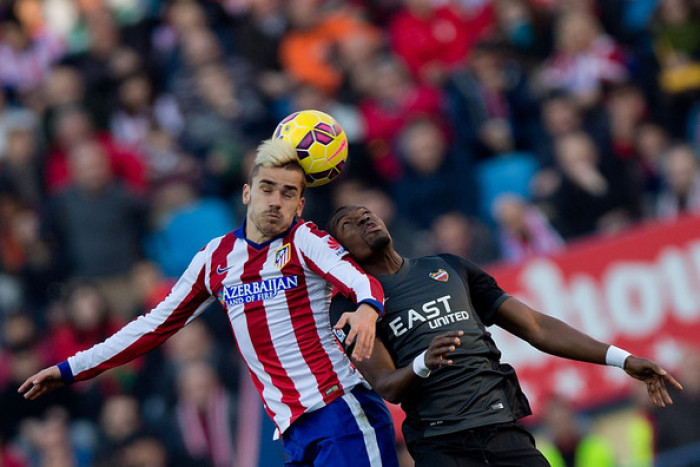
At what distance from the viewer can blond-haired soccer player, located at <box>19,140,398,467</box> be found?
5.92 meters

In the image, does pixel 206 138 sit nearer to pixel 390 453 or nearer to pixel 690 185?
pixel 690 185

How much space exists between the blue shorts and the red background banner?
439cm

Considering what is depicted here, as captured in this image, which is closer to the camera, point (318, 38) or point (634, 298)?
point (634, 298)

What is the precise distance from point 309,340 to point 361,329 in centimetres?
84

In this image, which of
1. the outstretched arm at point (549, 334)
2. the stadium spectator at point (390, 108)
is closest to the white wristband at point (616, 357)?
the outstretched arm at point (549, 334)

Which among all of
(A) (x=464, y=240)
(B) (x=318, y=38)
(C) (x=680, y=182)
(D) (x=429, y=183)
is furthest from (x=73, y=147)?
(C) (x=680, y=182)

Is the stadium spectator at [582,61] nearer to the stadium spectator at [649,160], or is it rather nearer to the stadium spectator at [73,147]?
the stadium spectator at [649,160]

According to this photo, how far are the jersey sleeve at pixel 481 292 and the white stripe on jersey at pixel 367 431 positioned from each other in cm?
83

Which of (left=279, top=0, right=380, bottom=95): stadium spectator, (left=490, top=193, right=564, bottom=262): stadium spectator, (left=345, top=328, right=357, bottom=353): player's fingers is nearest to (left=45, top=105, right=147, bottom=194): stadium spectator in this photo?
(left=279, top=0, right=380, bottom=95): stadium spectator

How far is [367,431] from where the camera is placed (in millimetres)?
5980

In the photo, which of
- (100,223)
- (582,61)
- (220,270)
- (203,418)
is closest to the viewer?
(220,270)

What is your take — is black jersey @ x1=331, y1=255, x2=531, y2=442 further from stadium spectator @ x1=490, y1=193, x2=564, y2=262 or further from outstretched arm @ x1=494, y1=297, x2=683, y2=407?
stadium spectator @ x1=490, y1=193, x2=564, y2=262

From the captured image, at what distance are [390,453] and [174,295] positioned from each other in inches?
55.6

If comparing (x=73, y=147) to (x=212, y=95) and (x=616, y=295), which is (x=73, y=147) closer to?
(x=212, y=95)
